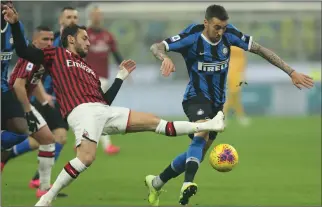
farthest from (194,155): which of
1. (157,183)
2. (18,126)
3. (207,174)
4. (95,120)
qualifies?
(207,174)

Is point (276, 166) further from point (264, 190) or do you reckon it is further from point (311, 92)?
point (311, 92)

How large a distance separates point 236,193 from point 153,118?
3.22m

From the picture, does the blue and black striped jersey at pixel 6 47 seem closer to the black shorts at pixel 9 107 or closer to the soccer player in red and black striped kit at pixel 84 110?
the black shorts at pixel 9 107

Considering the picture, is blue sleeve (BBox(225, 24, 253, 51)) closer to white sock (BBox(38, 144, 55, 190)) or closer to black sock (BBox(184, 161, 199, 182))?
black sock (BBox(184, 161, 199, 182))

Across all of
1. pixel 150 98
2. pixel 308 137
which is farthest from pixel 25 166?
pixel 150 98

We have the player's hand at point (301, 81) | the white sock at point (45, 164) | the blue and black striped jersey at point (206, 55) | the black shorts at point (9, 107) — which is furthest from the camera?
the white sock at point (45, 164)

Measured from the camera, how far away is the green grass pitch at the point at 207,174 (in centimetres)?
1091

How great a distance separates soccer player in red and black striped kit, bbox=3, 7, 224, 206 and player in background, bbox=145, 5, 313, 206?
72 centimetres

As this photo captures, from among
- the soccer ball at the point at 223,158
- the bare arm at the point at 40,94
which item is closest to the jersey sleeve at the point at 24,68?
the bare arm at the point at 40,94

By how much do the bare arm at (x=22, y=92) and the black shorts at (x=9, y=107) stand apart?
0.32 m

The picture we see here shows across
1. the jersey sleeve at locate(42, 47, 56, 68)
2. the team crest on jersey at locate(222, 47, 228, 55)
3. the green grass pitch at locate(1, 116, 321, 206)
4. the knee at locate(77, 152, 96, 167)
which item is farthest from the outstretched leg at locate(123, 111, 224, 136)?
the green grass pitch at locate(1, 116, 321, 206)

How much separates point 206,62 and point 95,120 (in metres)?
1.64

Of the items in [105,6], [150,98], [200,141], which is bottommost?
[150,98]

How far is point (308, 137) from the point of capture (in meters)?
19.8
